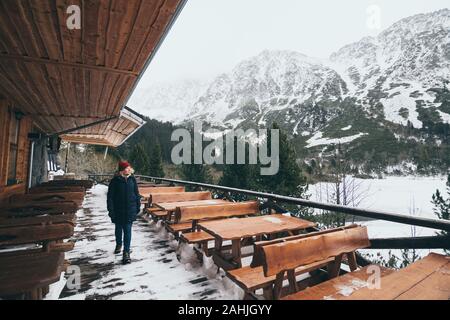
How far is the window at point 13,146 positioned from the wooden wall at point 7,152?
0.17 m

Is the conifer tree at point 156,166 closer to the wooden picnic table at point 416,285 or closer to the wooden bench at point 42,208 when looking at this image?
the wooden bench at point 42,208

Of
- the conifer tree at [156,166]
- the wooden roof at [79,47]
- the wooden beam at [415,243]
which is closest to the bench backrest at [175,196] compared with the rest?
the wooden roof at [79,47]

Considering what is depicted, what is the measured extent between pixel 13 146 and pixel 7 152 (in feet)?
2.67

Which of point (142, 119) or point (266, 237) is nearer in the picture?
point (266, 237)

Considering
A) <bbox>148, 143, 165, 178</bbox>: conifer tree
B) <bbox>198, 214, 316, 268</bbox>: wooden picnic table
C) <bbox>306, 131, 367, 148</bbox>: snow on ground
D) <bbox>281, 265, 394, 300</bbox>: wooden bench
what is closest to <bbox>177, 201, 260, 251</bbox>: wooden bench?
<bbox>198, 214, 316, 268</bbox>: wooden picnic table

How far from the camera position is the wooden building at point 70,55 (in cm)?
266

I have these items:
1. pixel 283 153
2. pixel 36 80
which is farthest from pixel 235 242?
pixel 283 153

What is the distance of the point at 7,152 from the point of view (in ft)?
20.3

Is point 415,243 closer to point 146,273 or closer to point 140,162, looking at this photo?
point 146,273

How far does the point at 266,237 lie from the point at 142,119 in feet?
18.9

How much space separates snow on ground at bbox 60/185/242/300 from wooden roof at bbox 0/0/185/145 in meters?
3.12

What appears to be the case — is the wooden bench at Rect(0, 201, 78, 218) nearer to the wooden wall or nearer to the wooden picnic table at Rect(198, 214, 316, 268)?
the wooden wall

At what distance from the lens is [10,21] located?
2.79 meters
